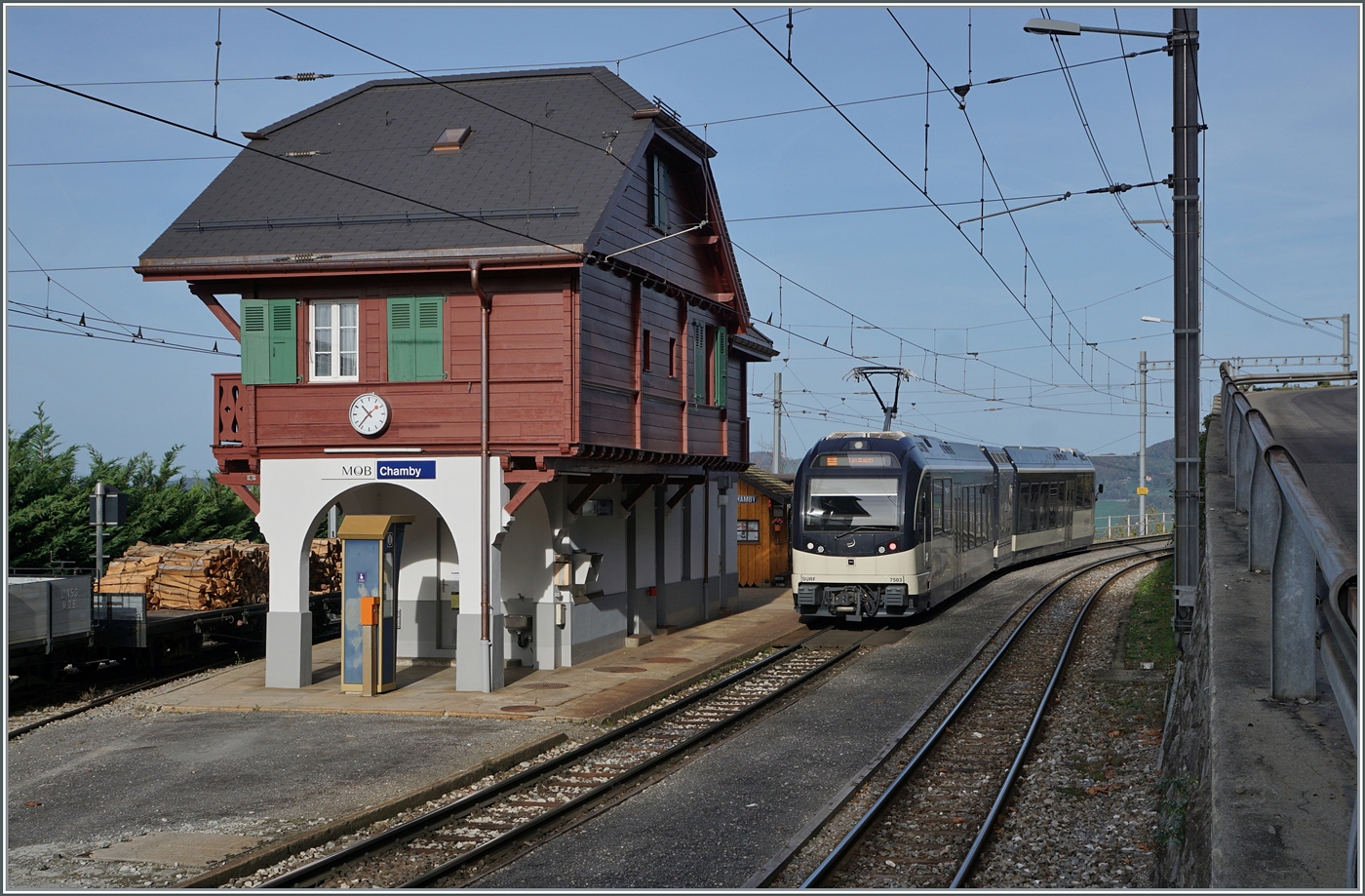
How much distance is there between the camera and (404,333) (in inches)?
690

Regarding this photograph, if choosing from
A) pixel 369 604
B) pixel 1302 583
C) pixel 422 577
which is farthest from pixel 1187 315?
pixel 422 577

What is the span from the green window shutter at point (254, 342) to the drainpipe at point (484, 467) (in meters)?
3.21

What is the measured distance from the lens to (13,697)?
16.9m

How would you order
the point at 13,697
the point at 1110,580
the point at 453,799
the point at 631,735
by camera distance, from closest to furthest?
the point at 453,799
the point at 631,735
the point at 13,697
the point at 1110,580

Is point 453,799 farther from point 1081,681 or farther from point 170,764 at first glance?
point 1081,681

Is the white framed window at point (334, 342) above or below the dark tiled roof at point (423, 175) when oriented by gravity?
below

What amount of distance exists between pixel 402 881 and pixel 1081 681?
11194 millimetres

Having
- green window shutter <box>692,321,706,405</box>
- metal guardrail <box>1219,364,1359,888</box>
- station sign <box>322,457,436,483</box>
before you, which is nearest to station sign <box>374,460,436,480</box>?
station sign <box>322,457,436,483</box>

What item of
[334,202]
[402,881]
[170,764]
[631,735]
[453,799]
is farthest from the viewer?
[334,202]

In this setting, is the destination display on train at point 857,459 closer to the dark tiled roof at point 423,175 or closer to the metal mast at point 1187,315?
the dark tiled roof at point 423,175

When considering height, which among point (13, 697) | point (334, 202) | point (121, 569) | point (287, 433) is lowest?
point (13, 697)

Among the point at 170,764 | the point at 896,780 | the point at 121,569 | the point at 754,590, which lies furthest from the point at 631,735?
the point at 754,590

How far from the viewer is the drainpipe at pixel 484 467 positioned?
1669 centimetres

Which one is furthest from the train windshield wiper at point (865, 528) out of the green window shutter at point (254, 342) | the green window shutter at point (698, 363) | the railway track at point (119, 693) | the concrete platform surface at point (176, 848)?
the concrete platform surface at point (176, 848)
